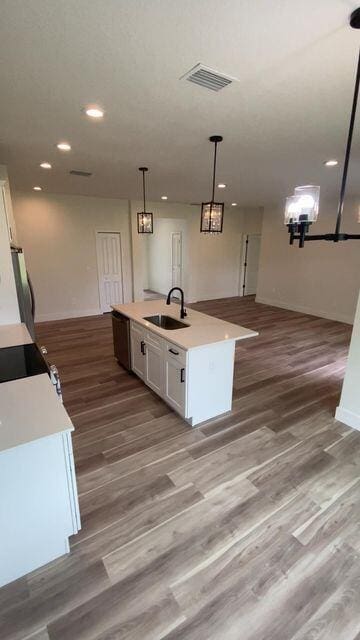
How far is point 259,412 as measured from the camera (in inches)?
125

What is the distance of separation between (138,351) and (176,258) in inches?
229

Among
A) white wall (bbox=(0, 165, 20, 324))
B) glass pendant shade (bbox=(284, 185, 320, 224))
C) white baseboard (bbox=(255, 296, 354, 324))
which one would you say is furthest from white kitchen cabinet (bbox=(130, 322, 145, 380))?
white baseboard (bbox=(255, 296, 354, 324))

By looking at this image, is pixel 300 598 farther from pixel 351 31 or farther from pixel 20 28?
pixel 20 28

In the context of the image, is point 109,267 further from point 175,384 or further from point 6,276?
point 175,384

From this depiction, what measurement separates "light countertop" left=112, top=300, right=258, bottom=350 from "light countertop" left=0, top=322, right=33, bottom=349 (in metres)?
1.19

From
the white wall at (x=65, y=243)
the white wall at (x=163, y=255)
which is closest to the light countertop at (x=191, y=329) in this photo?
the white wall at (x=65, y=243)

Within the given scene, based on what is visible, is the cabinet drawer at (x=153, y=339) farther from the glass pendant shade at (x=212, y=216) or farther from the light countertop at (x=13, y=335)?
the glass pendant shade at (x=212, y=216)

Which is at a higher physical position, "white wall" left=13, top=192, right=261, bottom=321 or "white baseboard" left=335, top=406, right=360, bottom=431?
"white wall" left=13, top=192, right=261, bottom=321

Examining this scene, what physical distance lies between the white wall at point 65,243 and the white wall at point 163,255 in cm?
184

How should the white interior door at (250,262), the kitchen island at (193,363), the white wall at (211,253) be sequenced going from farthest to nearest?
1. the white interior door at (250,262)
2. the white wall at (211,253)
3. the kitchen island at (193,363)

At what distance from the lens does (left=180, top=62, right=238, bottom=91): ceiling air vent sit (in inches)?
68.5

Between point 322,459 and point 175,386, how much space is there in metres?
1.47

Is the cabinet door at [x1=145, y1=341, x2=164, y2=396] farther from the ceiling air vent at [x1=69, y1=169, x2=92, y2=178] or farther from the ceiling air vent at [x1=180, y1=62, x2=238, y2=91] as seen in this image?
the ceiling air vent at [x1=69, y1=169, x2=92, y2=178]

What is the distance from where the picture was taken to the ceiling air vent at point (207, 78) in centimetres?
174
